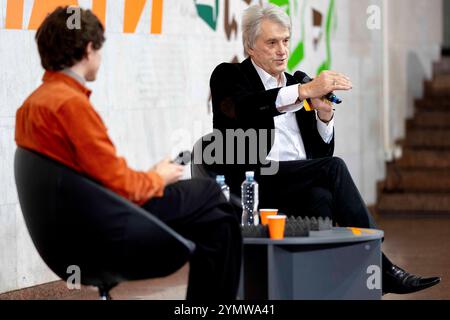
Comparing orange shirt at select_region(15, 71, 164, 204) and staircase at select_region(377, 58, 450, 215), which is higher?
orange shirt at select_region(15, 71, 164, 204)

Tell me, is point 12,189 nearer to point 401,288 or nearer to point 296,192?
point 296,192

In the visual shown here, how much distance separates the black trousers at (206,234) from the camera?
315cm

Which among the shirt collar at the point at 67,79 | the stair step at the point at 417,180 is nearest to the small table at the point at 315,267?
the shirt collar at the point at 67,79

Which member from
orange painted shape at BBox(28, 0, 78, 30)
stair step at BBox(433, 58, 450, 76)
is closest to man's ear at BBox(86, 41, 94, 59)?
orange painted shape at BBox(28, 0, 78, 30)

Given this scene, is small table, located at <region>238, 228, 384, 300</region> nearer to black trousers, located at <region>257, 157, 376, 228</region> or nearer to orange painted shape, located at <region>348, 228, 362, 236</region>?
orange painted shape, located at <region>348, 228, 362, 236</region>

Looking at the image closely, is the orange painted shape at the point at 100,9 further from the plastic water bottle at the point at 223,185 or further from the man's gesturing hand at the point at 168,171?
the man's gesturing hand at the point at 168,171

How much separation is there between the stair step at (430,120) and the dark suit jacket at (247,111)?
6.07 m

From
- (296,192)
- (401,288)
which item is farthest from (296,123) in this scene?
(401,288)

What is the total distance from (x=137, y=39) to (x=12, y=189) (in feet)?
4.05

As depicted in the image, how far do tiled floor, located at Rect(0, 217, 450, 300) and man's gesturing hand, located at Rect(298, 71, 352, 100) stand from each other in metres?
1.24

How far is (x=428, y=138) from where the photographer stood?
10.1m

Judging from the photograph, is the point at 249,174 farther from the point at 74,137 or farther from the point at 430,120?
the point at 430,120

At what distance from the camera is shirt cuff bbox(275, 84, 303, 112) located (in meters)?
4.01

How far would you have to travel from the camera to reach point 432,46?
38.7ft
